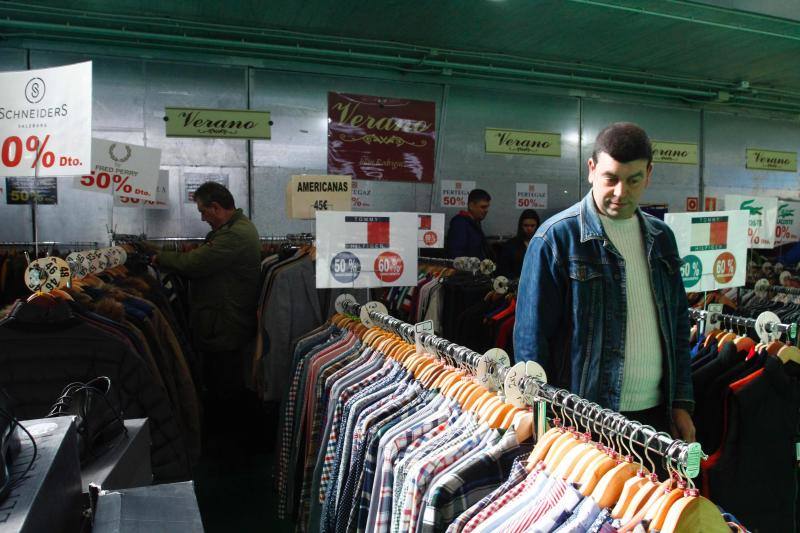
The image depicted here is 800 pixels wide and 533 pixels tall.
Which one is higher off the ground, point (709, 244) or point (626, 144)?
point (626, 144)

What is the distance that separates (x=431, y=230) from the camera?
5.32m

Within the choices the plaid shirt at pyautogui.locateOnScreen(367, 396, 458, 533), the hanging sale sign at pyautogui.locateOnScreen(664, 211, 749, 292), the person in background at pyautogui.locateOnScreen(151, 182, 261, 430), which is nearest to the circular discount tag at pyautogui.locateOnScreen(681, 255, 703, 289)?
the hanging sale sign at pyautogui.locateOnScreen(664, 211, 749, 292)

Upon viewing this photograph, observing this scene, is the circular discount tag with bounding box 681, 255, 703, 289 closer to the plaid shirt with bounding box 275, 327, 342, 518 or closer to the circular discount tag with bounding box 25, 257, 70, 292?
the plaid shirt with bounding box 275, 327, 342, 518

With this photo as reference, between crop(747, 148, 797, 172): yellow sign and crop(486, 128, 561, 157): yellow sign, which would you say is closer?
crop(486, 128, 561, 157): yellow sign

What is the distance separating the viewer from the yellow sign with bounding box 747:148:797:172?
9.52m

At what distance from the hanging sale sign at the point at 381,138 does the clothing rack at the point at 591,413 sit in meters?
5.37

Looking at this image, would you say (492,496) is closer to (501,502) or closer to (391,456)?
(501,502)

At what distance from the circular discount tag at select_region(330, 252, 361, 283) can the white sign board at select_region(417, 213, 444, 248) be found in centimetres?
208

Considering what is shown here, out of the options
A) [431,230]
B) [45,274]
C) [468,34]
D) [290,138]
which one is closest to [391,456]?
[45,274]

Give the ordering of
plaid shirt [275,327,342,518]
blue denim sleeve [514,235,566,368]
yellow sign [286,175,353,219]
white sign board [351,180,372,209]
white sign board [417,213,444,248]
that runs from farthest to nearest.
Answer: white sign board [351,180,372,209], white sign board [417,213,444,248], yellow sign [286,175,353,219], plaid shirt [275,327,342,518], blue denim sleeve [514,235,566,368]

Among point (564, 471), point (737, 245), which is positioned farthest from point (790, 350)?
point (564, 471)

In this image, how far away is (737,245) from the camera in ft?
11.2

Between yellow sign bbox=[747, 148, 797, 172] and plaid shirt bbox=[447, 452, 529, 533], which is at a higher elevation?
yellow sign bbox=[747, 148, 797, 172]

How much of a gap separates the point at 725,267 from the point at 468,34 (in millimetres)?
3890
